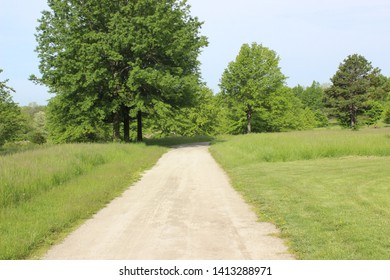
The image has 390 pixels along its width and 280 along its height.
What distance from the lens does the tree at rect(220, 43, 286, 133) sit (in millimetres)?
51656

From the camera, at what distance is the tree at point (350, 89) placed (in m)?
66.9

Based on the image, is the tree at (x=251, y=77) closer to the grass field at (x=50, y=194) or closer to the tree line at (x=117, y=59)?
the tree line at (x=117, y=59)

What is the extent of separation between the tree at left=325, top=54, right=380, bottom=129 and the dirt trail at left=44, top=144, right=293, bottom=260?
2419 inches

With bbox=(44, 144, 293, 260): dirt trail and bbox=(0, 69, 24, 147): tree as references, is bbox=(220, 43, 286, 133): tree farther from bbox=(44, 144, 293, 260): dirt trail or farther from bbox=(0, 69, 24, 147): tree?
bbox=(44, 144, 293, 260): dirt trail

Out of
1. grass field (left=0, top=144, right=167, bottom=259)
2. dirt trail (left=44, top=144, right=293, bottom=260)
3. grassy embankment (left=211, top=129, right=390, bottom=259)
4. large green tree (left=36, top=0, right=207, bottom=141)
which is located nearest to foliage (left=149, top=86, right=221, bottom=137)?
large green tree (left=36, top=0, right=207, bottom=141)

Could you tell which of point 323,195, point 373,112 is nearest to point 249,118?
point 373,112

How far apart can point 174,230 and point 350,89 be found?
219 feet

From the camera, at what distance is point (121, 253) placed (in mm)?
6133

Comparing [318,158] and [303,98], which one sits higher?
[303,98]

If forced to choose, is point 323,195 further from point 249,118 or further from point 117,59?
point 249,118

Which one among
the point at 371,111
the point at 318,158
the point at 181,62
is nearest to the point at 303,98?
the point at 371,111

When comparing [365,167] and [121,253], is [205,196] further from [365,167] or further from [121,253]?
[365,167]

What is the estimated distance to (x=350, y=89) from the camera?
220 feet

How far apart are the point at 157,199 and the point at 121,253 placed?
4707mm
